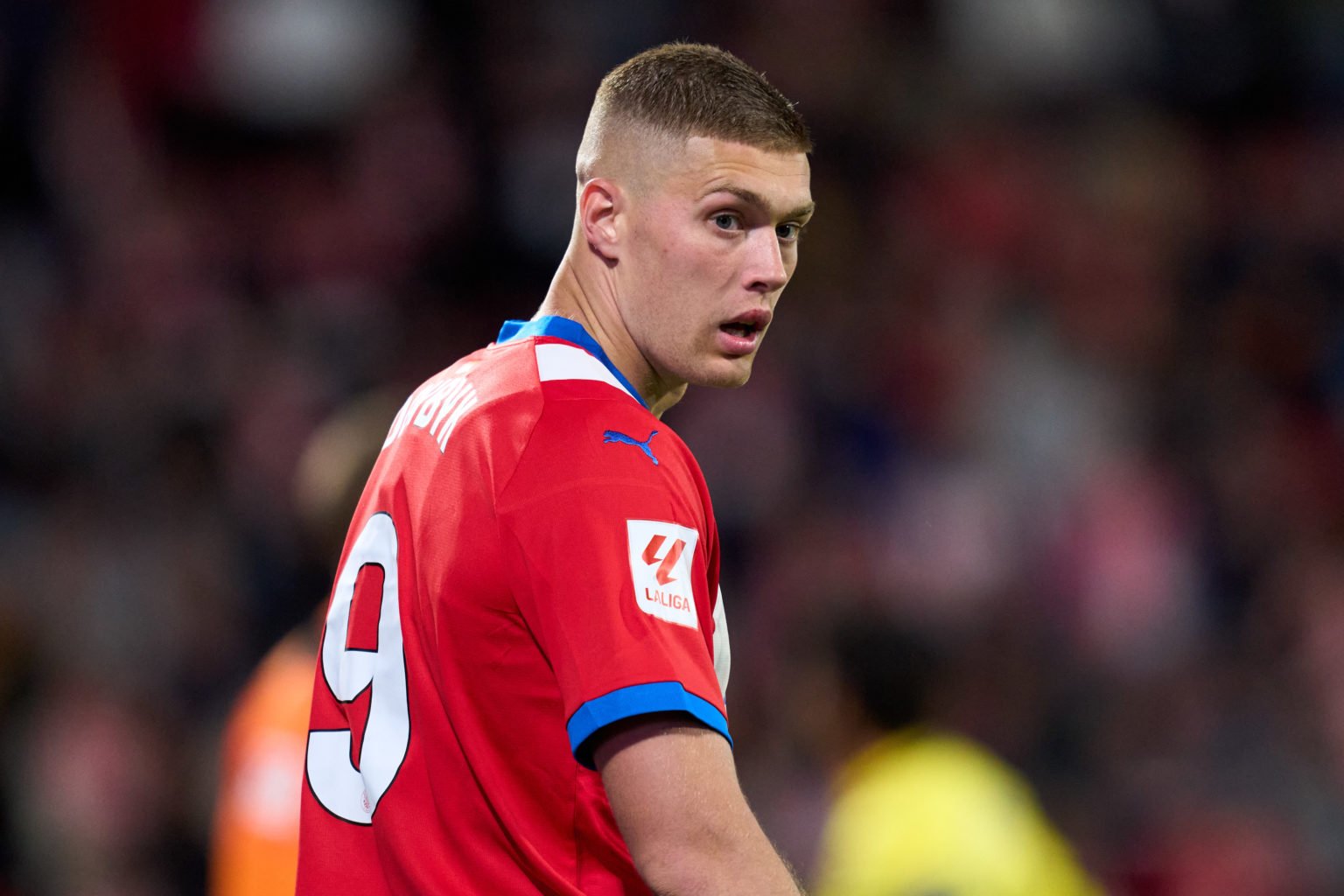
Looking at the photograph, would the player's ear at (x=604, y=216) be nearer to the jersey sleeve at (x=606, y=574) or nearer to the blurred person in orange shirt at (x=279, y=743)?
the jersey sleeve at (x=606, y=574)

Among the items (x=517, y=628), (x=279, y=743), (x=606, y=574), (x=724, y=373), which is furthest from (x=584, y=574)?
(x=279, y=743)

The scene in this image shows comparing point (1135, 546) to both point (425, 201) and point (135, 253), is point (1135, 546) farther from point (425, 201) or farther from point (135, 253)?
point (135, 253)


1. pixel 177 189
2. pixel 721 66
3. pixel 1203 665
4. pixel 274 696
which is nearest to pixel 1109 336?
pixel 1203 665

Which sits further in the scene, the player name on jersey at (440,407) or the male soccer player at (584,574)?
the player name on jersey at (440,407)

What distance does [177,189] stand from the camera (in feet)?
31.6

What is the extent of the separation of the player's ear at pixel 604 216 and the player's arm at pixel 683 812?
785 mm

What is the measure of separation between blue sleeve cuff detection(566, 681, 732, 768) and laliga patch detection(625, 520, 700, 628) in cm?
10

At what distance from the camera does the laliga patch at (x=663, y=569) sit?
218 cm

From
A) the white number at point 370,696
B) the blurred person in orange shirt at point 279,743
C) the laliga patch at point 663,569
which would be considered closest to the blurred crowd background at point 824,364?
the blurred person in orange shirt at point 279,743

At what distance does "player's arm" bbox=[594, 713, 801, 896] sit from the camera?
6.88 feet

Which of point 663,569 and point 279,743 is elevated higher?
point 663,569

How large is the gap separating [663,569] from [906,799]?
2.29 metres

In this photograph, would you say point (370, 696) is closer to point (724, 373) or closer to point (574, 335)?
point (574, 335)

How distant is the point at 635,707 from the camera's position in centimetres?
212
